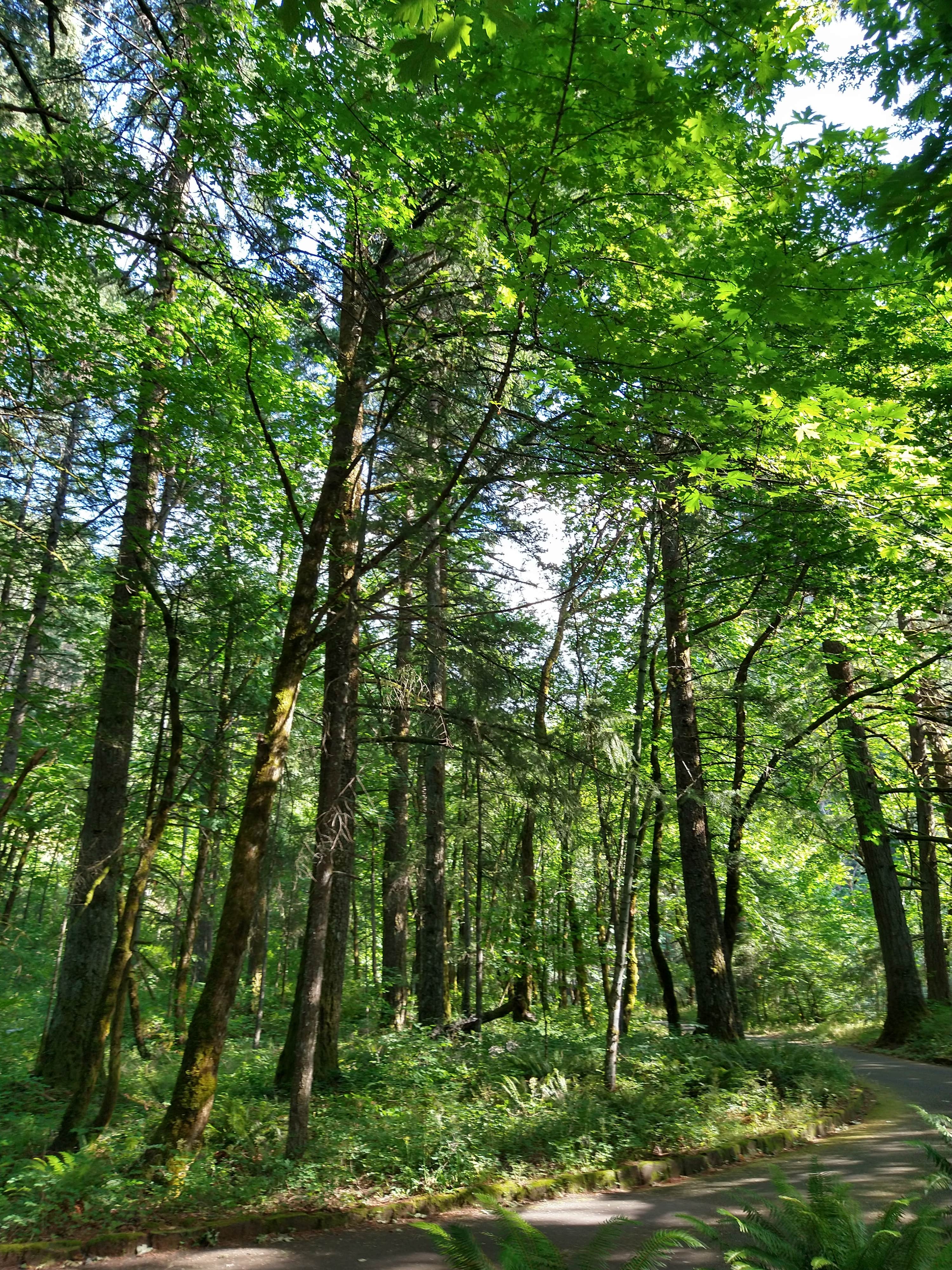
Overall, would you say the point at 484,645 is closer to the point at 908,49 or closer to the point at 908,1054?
the point at 908,49

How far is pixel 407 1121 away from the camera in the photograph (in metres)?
6.93

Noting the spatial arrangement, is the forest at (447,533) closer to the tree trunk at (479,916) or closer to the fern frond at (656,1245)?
the tree trunk at (479,916)

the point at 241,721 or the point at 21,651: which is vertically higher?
the point at 21,651

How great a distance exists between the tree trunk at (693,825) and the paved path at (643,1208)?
7.10 ft

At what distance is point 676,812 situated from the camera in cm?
1217

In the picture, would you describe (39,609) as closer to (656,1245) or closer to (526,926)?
(526,926)

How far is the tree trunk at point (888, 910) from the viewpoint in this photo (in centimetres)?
1320

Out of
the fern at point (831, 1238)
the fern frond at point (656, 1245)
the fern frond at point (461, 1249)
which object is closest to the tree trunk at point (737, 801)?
the fern at point (831, 1238)

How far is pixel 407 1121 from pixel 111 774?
5.24 m

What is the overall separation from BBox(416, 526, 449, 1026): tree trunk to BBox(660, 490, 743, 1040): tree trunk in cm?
352

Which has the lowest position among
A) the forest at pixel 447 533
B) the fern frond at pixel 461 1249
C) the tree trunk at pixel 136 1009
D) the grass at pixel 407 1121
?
the grass at pixel 407 1121

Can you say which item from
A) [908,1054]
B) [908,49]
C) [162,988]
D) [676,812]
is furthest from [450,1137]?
[162,988]

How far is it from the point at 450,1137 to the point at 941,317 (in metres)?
11.7

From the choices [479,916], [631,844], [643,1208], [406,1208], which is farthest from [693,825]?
[406,1208]
